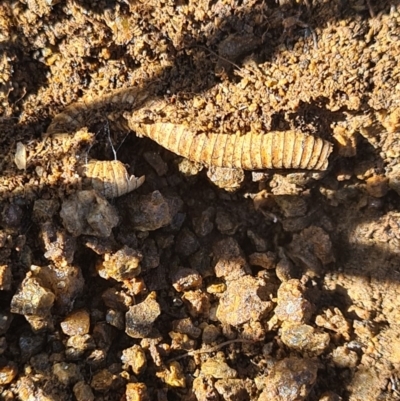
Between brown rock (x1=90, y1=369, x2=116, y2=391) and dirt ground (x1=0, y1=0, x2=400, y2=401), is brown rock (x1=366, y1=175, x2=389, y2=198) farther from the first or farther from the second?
brown rock (x1=90, y1=369, x2=116, y2=391)

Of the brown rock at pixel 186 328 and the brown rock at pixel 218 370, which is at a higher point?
A: the brown rock at pixel 186 328

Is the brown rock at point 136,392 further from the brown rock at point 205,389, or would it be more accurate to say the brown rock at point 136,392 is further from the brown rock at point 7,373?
the brown rock at point 7,373

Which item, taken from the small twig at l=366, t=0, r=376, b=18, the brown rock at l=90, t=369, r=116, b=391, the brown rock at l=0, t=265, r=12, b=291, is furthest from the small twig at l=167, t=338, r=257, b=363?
the small twig at l=366, t=0, r=376, b=18

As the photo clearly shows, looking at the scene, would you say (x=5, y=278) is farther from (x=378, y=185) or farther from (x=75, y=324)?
(x=378, y=185)

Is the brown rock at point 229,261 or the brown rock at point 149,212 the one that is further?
the brown rock at point 229,261

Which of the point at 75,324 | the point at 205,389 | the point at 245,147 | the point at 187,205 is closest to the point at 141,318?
the point at 75,324

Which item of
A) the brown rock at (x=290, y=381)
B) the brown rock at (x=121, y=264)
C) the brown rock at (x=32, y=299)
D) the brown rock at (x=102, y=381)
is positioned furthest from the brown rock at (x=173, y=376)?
the brown rock at (x=32, y=299)

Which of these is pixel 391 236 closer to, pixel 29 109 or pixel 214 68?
pixel 214 68
